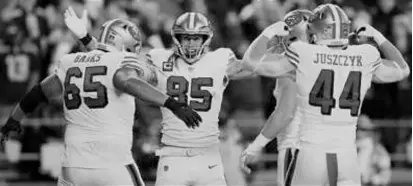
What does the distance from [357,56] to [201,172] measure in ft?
5.19

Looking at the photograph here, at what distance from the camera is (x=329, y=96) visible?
11.4 metres

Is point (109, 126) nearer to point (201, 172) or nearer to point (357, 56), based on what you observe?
point (201, 172)

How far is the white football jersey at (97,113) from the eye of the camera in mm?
11398

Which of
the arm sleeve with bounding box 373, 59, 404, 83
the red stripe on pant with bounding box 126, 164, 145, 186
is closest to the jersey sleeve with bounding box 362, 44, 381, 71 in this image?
the arm sleeve with bounding box 373, 59, 404, 83

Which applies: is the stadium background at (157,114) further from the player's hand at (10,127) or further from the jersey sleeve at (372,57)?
the jersey sleeve at (372,57)

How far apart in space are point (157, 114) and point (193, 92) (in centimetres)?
710

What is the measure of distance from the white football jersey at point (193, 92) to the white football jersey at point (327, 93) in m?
0.86

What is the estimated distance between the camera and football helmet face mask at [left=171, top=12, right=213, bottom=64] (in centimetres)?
1203

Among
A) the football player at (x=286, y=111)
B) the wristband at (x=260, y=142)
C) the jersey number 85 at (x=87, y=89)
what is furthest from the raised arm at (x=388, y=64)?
the jersey number 85 at (x=87, y=89)

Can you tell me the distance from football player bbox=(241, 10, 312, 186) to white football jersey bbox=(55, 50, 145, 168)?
1.09 metres

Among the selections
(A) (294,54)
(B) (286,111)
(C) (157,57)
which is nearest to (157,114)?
(C) (157,57)

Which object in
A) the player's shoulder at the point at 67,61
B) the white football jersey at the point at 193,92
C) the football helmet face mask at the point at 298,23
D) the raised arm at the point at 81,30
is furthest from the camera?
the football helmet face mask at the point at 298,23

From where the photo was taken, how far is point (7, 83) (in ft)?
61.5

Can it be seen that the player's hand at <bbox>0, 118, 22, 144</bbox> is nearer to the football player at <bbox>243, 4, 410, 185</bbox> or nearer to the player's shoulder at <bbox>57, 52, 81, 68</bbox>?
the player's shoulder at <bbox>57, 52, 81, 68</bbox>
